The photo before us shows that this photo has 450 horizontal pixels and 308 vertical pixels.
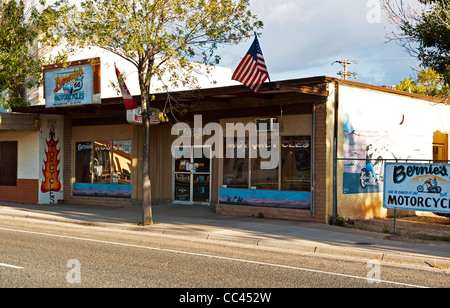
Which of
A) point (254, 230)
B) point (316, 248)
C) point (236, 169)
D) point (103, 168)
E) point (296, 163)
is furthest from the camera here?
point (103, 168)

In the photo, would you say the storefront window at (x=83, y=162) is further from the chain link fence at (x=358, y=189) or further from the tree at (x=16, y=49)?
the chain link fence at (x=358, y=189)

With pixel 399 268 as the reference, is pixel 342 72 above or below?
above

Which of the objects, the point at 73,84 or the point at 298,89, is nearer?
the point at 298,89

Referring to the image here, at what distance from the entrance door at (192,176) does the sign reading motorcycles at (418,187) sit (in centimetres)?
766

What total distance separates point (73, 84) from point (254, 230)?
9.91 meters

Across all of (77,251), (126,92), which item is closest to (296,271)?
(77,251)

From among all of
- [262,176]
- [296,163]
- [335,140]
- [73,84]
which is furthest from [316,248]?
[73,84]

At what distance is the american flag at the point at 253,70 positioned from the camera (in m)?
15.2

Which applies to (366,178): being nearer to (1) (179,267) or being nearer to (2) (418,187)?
(2) (418,187)

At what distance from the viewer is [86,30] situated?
1548 cm

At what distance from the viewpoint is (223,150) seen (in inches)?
742

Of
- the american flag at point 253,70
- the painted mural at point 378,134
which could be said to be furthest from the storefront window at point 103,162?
the painted mural at point 378,134

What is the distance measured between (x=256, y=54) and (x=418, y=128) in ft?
26.4
